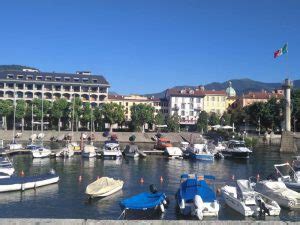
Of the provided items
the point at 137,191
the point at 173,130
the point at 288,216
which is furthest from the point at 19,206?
the point at 173,130

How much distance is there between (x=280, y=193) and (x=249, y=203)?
5.11 m

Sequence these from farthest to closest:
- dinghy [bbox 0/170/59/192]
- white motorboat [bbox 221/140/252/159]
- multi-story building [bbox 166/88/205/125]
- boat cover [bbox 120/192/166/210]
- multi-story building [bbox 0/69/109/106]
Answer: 1. multi-story building [bbox 166/88/205/125]
2. multi-story building [bbox 0/69/109/106]
3. white motorboat [bbox 221/140/252/159]
4. dinghy [bbox 0/170/59/192]
5. boat cover [bbox 120/192/166/210]

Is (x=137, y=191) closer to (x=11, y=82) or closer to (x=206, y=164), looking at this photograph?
(x=206, y=164)

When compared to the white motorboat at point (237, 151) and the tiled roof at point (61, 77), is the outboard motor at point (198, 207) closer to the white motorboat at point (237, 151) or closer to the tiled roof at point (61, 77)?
the white motorboat at point (237, 151)

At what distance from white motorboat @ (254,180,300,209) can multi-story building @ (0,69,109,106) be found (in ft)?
402

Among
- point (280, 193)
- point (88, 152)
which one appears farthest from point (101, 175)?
point (280, 193)

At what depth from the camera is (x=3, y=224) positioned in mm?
12508

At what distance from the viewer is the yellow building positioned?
573ft

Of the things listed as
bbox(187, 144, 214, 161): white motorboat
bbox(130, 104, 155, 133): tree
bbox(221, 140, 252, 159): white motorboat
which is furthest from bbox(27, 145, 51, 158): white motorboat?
bbox(130, 104, 155, 133): tree

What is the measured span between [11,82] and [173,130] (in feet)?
200

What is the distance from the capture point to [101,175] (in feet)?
175

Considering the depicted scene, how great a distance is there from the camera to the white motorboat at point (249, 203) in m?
31.2

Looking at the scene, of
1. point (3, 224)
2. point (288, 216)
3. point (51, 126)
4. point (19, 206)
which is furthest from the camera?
point (51, 126)

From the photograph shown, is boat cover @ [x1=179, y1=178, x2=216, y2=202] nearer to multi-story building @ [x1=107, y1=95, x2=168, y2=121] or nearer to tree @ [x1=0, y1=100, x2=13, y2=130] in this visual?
tree @ [x1=0, y1=100, x2=13, y2=130]
